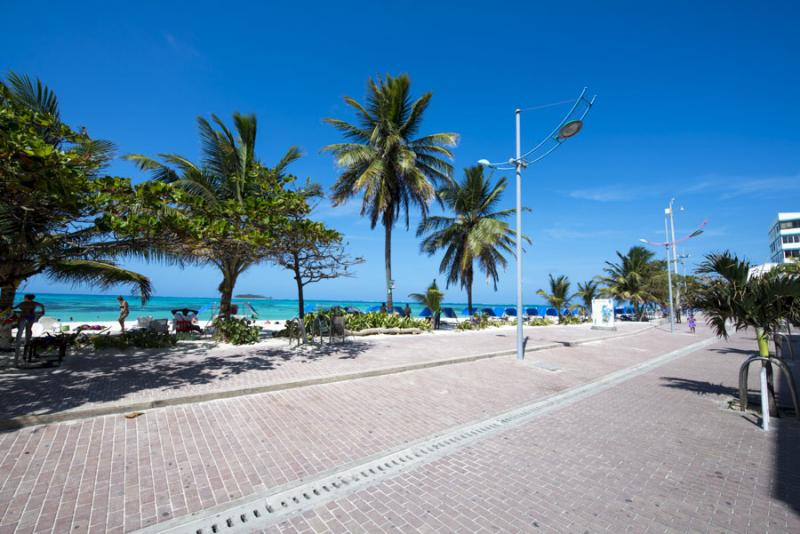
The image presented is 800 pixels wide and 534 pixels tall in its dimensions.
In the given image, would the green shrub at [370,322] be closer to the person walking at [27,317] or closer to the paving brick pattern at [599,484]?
the person walking at [27,317]

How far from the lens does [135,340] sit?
35.5 feet

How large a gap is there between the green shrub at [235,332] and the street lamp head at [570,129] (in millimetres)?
11784

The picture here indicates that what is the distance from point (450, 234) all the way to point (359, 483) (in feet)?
73.3

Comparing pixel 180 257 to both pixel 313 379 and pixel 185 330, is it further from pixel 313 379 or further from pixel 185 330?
pixel 313 379

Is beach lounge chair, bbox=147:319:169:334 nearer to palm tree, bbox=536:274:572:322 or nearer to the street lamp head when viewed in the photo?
the street lamp head

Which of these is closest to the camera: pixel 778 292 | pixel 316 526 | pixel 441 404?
pixel 316 526

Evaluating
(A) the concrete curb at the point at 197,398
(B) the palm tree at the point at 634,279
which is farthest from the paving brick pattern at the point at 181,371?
(B) the palm tree at the point at 634,279

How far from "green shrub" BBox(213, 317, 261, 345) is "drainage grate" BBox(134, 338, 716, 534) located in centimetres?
937

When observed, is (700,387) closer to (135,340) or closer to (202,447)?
(202,447)

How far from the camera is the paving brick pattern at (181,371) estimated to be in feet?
18.6

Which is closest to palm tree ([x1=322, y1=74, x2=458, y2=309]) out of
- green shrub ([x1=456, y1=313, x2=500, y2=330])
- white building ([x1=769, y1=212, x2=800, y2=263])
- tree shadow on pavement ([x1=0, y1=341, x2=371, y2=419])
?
green shrub ([x1=456, y1=313, x2=500, y2=330])

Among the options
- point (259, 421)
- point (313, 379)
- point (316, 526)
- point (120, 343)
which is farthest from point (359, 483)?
point (120, 343)

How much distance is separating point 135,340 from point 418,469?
10.9m

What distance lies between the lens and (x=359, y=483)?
3.60 m
